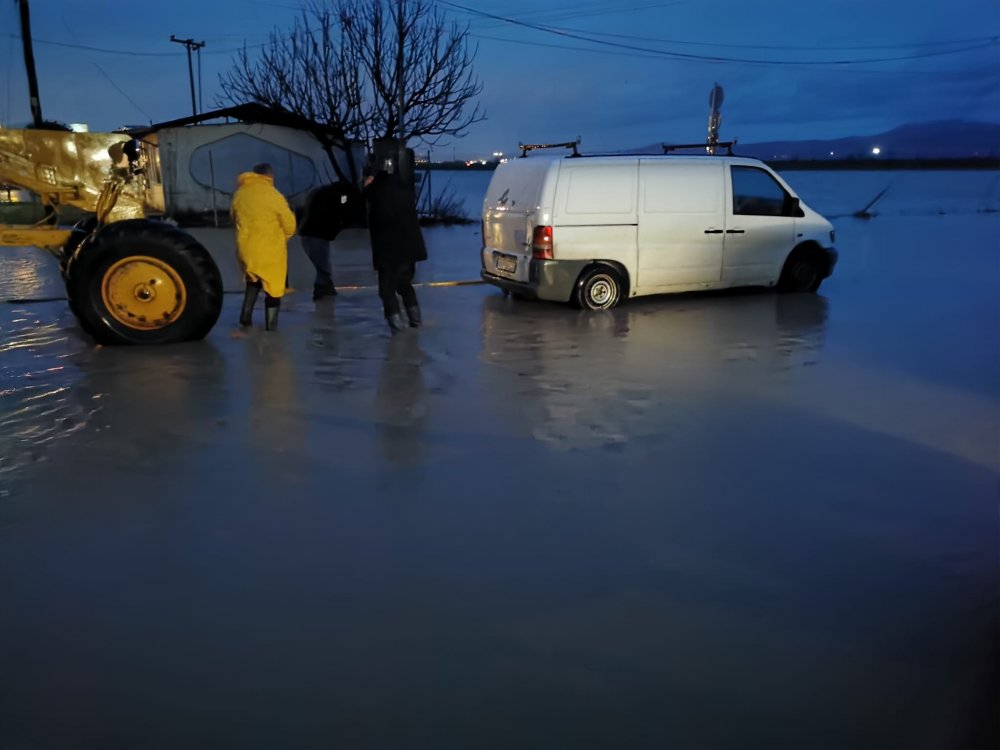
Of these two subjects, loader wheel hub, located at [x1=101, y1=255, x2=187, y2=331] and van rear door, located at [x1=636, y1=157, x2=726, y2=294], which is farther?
van rear door, located at [x1=636, y1=157, x2=726, y2=294]

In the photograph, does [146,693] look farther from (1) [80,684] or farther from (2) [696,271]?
(2) [696,271]

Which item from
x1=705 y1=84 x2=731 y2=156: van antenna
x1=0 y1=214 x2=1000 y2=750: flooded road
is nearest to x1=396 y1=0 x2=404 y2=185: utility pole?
x1=705 y1=84 x2=731 y2=156: van antenna

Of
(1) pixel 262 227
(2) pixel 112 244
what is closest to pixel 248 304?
(1) pixel 262 227

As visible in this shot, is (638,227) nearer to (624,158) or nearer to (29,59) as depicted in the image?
(624,158)

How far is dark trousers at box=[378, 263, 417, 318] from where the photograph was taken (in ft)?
29.0

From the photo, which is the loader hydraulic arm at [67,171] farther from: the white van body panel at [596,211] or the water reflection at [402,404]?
the white van body panel at [596,211]

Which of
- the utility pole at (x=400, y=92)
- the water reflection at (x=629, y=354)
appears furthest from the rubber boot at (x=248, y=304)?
the utility pole at (x=400, y=92)

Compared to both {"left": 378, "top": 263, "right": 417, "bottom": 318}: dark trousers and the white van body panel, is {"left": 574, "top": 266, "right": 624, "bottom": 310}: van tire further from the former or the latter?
{"left": 378, "top": 263, "right": 417, "bottom": 318}: dark trousers

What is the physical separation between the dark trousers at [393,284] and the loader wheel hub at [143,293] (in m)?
1.94

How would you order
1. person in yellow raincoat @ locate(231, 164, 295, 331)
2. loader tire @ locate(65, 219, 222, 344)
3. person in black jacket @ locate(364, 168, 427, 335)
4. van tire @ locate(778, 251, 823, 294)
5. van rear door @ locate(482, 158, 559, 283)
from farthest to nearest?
van tire @ locate(778, 251, 823, 294) < van rear door @ locate(482, 158, 559, 283) < person in black jacket @ locate(364, 168, 427, 335) < person in yellow raincoat @ locate(231, 164, 295, 331) < loader tire @ locate(65, 219, 222, 344)

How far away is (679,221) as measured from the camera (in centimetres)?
1048

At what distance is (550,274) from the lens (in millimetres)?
10023

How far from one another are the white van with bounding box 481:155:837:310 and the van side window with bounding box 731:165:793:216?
1 centimetres

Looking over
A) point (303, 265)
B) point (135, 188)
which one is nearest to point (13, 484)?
point (135, 188)
